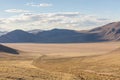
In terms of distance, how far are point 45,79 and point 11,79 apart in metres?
7.31

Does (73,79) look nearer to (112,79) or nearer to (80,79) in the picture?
(80,79)

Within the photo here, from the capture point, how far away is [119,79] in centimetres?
6606

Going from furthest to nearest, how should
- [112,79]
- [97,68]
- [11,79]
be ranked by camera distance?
[97,68] < [112,79] < [11,79]

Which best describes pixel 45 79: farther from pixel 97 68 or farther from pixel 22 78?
pixel 97 68

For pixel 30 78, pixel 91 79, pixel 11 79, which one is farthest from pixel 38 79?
pixel 91 79

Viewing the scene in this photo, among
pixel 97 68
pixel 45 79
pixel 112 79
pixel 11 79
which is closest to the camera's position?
pixel 11 79

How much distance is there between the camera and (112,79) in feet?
215

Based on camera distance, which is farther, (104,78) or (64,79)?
(104,78)

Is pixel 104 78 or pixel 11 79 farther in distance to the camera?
pixel 104 78

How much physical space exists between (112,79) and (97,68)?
2644 cm

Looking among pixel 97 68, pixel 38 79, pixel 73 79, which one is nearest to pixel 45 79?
pixel 38 79

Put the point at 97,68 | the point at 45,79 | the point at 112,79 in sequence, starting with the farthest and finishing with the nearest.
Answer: the point at 97,68, the point at 112,79, the point at 45,79

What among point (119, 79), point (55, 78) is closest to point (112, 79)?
point (119, 79)

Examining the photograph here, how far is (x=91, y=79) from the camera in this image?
213 feet
